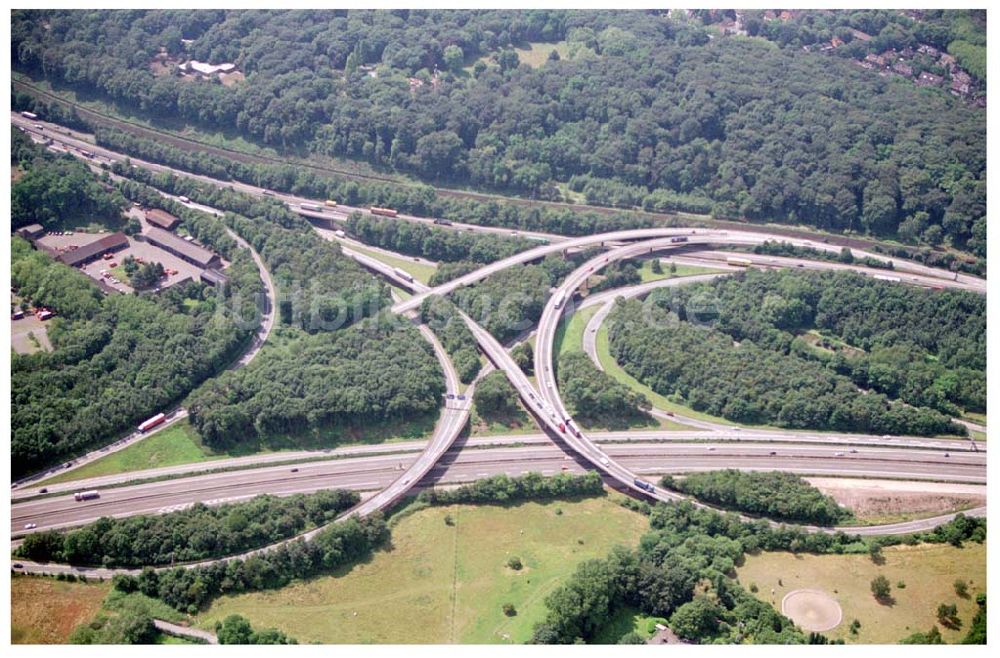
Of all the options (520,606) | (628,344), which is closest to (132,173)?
(628,344)

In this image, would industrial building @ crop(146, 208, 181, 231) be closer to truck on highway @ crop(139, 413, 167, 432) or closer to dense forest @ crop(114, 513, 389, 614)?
truck on highway @ crop(139, 413, 167, 432)

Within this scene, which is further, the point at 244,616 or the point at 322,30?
the point at 322,30

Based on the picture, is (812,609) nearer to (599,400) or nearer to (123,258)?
(599,400)

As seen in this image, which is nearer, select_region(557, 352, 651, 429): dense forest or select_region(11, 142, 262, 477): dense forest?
select_region(11, 142, 262, 477): dense forest

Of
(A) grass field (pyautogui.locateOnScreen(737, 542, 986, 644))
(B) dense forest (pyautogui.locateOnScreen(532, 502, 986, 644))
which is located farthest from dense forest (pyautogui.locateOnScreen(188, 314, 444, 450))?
(A) grass field (pyautogui.locateOnScreen(737, 542, 986, 644))

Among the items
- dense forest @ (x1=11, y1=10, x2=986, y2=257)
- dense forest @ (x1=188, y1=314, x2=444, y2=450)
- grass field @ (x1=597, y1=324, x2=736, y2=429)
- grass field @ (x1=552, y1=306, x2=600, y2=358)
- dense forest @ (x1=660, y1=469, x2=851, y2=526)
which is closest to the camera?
dense forest @ (x1=660, y1=469, x2=851, y2=526)

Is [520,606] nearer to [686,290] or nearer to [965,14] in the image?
[686,290]

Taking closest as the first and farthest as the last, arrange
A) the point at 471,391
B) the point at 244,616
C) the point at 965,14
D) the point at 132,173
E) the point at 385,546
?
the point at 244,616 < the point at 385,546 < the point at 471,391 < the point at 132,173 < the point at 965,14

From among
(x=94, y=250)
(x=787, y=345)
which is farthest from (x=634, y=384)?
(x=94, y=250)
